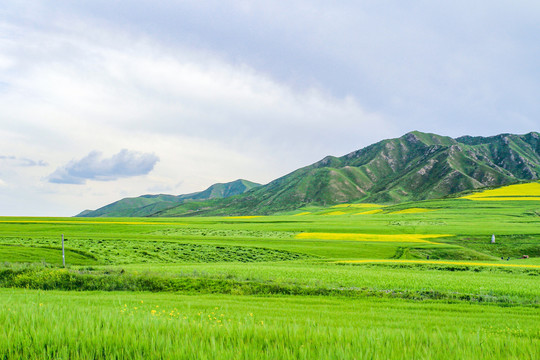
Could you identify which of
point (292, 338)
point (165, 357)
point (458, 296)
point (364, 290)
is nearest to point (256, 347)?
point (292, 338)

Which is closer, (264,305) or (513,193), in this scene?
(264,305)

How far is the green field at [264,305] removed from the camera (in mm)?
3752

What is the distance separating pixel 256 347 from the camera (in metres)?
3.75

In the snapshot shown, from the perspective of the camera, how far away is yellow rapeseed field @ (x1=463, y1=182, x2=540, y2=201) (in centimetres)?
12869

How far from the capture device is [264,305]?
42.8ft

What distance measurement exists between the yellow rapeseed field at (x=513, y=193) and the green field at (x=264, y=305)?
94225 millimetres

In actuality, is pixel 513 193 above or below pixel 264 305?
below

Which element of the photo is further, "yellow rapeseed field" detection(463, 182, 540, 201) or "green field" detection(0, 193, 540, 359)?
"yellow rapeseed field" detection(463, 182, 540, 201)

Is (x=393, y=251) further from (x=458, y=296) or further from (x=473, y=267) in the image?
(x=458, y=296)

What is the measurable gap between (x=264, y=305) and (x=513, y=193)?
164 m

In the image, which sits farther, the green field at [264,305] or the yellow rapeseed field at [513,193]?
the yellow rapeseed field at [513,193]

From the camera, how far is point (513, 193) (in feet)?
460

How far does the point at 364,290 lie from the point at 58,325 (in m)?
14.4

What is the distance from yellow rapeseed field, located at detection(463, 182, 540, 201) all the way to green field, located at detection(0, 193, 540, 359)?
309 ft
